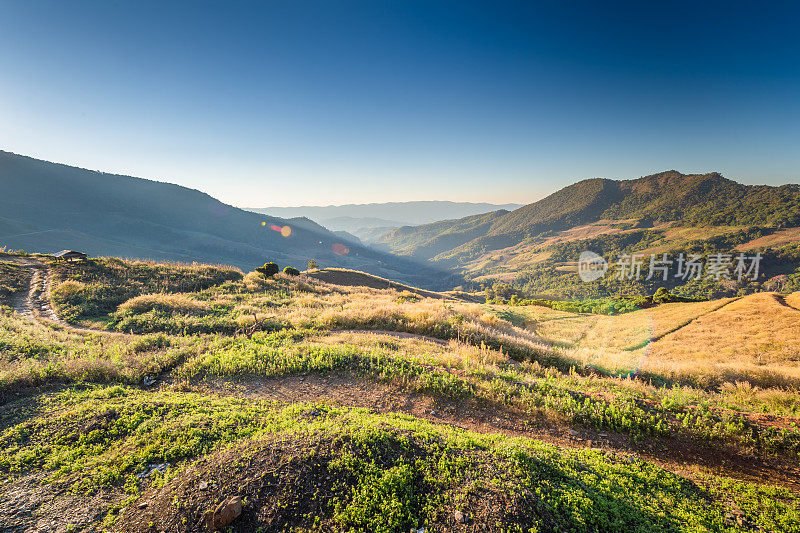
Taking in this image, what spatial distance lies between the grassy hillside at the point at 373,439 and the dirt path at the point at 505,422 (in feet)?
0.15

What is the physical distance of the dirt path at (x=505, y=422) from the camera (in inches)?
212

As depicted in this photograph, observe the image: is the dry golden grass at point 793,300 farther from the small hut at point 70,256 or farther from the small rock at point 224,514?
the small hut at point 70,256

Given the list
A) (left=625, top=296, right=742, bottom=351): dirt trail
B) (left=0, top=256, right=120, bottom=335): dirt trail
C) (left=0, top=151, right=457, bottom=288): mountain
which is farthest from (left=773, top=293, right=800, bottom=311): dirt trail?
(left=0, top=151, right=457, bottom=288): mountain

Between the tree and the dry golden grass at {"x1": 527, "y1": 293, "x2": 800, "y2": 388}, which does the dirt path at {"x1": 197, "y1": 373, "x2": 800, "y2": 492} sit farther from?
the tree

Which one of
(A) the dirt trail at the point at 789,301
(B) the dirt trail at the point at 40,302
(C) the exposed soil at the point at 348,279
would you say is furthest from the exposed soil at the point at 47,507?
(A) the dirt trail at the point at 789,301

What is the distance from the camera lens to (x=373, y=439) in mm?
4430

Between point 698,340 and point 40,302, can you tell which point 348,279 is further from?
point 698,340

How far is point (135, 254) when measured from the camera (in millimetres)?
126562

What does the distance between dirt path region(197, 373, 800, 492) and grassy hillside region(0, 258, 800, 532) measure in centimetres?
5

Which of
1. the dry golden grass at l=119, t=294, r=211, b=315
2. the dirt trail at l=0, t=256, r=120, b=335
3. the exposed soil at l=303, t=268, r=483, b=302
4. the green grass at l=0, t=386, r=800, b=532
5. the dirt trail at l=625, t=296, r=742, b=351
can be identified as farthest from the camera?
the exposed soil at l=303, t=268, r=483, b=302

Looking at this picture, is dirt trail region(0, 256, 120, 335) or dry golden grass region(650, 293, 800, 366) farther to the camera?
dry golden grass region(650, 293, 800, 366)

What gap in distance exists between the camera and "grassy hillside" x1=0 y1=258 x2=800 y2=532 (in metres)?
3.48

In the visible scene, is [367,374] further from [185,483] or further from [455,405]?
[185,483]

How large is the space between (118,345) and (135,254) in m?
157
